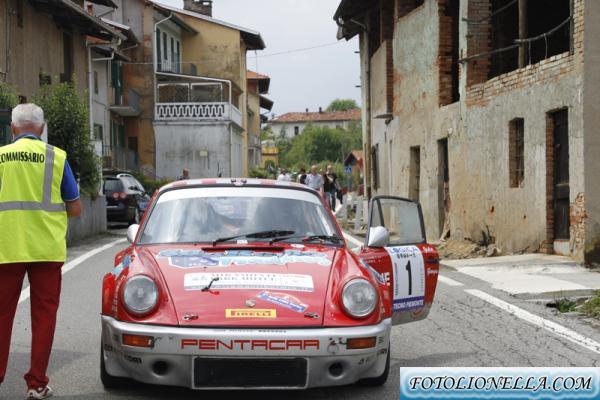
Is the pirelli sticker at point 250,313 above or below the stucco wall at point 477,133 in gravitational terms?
below

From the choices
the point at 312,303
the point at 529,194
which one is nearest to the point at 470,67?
the point at 529,194

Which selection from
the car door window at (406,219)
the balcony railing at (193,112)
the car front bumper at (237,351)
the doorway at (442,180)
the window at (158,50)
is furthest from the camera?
the window at (158,50)

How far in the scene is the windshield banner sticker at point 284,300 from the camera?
5.32 metres

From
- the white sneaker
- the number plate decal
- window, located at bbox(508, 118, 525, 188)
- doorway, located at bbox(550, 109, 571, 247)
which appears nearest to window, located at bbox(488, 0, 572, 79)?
window, located at bbox(508, 118, 525, 188)

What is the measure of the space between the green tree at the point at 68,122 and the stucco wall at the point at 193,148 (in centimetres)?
2692

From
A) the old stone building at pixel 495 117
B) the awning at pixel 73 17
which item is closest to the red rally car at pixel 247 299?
the old stone building at pixel 495 117

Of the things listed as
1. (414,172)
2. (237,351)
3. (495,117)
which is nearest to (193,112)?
(414,172)

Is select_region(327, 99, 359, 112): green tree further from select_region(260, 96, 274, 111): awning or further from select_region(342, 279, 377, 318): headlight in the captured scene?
select_region(342, 279, 377, 318): headlight

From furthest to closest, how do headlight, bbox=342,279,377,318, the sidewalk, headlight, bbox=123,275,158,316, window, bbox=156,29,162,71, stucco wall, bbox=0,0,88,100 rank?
1. window, bbox=156,29,162,71
2. stucco wall, bbox=0,0,88,100
3. the sidewalk
4. headlight, bbox=342,279,377,318
5. headlight, bbox=123,275,158,316

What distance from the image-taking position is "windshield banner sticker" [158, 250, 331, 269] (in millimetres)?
5805

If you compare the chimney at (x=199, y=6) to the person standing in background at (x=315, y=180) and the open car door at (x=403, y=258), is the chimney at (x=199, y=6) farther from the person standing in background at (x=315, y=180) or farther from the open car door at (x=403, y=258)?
the open car door at (x=403, y=258)

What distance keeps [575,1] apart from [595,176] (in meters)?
2.73

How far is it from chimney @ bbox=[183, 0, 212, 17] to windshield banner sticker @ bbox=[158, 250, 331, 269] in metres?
62.0

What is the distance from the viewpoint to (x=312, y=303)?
5391mm
